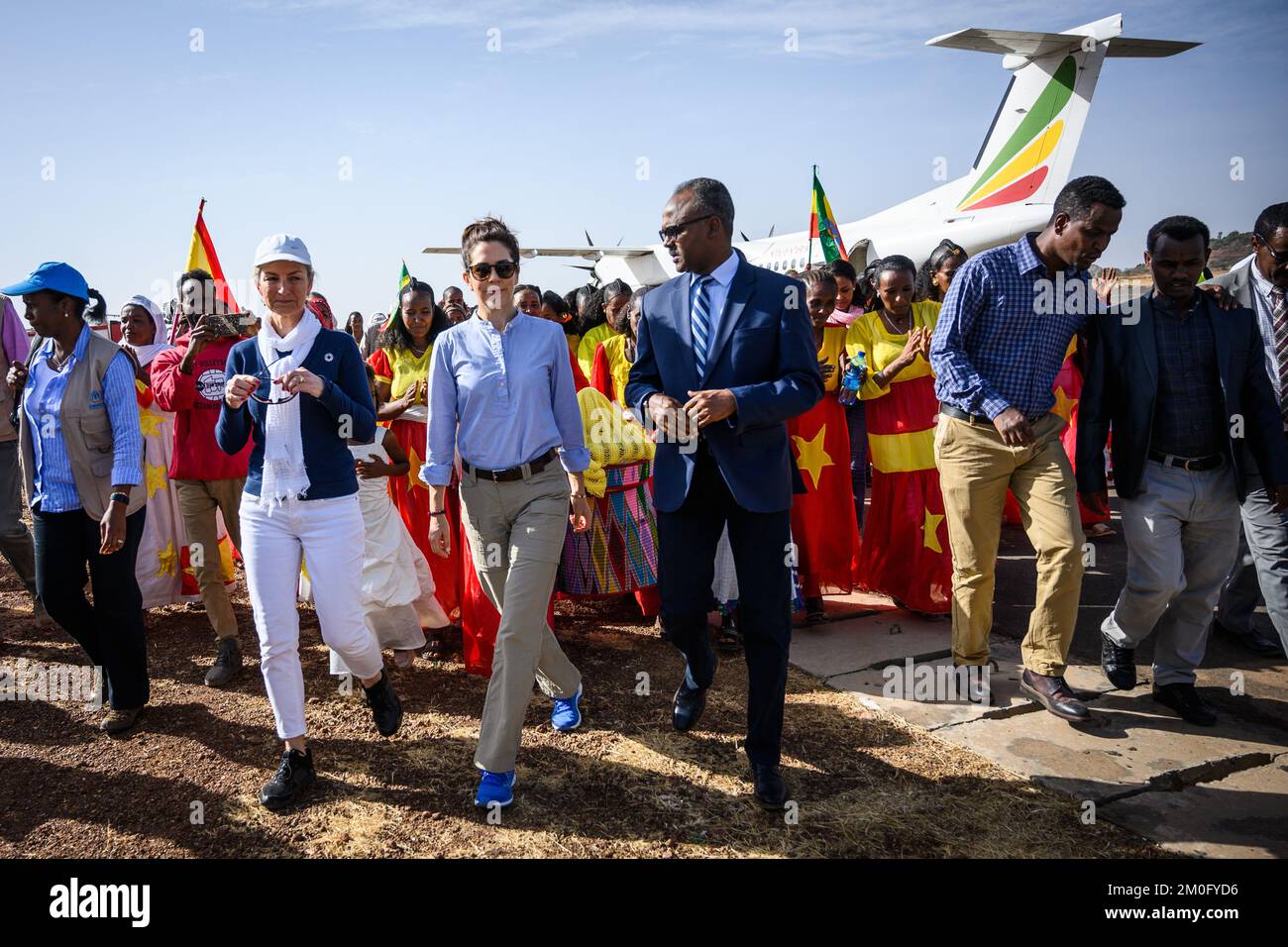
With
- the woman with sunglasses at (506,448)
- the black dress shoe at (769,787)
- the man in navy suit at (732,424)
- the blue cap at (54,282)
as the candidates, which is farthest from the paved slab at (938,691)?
the blue cap at (54,282)

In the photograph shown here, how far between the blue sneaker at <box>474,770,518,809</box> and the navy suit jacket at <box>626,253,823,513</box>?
120 cm

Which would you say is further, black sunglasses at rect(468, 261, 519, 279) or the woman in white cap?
black sunglasses at rect(468, 261, 519, 279)

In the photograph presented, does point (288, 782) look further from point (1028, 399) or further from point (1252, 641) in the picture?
point (1252, 641)

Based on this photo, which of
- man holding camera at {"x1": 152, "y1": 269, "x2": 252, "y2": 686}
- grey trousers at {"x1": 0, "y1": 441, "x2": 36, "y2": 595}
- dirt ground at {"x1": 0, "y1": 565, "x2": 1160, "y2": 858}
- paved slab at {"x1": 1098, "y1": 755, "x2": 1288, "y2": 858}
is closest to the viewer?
paved slab at {"x1": 1098, "y1": 755, "x2": 1288, "y2": 858}

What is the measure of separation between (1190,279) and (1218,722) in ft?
6.42

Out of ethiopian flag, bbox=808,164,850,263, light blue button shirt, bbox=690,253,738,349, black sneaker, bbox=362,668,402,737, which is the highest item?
ethiopian flag, bbox=808,164,850,263

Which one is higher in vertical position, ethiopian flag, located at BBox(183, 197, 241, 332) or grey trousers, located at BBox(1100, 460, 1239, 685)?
ethiopian flag, located at BBox(183, 197, 241, 332)

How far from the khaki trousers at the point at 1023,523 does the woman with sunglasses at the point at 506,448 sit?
1778 mm

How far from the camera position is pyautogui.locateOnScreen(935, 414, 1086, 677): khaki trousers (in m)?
3.71

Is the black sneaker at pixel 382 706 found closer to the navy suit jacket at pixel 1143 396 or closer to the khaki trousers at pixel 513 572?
the khaki trousers at pixel 513 572

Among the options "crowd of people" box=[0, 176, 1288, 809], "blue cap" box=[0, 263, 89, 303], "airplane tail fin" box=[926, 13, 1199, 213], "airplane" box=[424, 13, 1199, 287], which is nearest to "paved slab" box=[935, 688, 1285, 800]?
"crowd of people" box=[0, 176, 1288, 809]

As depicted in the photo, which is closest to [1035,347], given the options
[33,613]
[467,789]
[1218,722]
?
[1218,722]

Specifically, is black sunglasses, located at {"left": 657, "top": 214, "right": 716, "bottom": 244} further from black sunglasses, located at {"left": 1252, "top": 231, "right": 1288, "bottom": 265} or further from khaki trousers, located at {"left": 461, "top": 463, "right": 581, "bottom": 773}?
black sunglasses, located at {"left": 1252, "top": 231, "right": 1288, "bottom": 265}

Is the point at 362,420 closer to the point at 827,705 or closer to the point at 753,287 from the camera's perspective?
the point at 753,287
